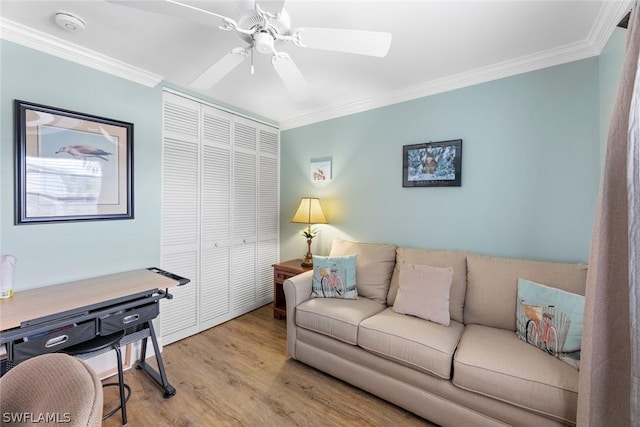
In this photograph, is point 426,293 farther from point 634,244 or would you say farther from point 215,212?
point 215,212

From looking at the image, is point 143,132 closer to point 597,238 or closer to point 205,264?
point 205,264

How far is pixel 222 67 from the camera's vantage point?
5.18 ft

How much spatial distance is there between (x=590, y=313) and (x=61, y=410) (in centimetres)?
180

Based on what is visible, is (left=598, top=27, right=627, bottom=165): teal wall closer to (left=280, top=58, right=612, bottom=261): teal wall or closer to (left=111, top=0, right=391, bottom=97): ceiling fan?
(left=280, top=58, right=612, bottom=261): teal wall

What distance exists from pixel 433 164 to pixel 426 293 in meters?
1.19

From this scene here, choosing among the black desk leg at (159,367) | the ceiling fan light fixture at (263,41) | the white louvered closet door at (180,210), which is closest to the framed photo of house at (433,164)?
the ceiling fan light fixture at (263,41)

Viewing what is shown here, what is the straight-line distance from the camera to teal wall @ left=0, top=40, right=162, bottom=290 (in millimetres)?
1732

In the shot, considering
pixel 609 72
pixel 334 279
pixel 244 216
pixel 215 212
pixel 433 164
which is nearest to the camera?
pixel 609 72

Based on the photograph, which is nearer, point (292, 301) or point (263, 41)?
point (263, 41)

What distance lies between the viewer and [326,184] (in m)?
3.28

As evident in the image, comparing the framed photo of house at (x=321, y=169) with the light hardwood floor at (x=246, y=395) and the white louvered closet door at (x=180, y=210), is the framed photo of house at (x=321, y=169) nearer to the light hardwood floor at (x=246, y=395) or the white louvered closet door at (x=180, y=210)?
the white louvered closet door at (x=180, y=210)

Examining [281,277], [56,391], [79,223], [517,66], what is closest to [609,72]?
[517,66]

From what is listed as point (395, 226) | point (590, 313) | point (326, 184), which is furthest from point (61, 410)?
point (326, 184)

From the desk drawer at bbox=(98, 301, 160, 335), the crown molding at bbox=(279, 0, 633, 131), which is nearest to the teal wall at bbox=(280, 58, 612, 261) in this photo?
the crown molding at bbox=(279, 0, 633, 131)
